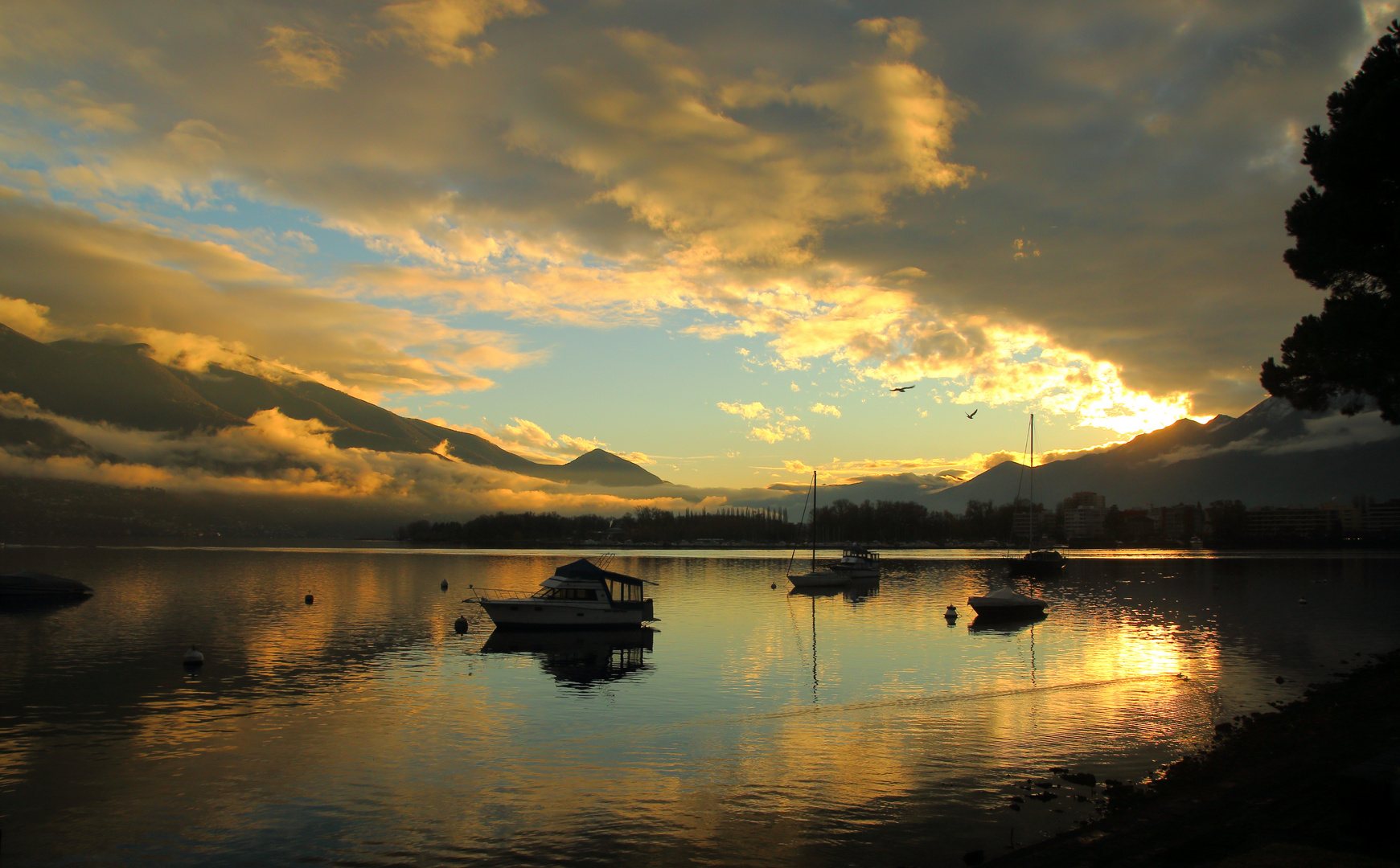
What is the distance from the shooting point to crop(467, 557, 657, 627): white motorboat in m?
53.2

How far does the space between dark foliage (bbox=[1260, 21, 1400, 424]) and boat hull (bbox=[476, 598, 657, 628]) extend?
132 ft

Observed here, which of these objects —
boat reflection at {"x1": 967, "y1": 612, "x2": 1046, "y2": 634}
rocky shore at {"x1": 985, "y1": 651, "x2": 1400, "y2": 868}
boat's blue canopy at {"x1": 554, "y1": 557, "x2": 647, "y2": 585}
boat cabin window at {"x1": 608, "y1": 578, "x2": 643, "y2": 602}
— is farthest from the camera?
boat reflection at {"x1": 967, "y1": 612, "x2": 1046, "y2": 634}

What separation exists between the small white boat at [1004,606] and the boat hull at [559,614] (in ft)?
90.4

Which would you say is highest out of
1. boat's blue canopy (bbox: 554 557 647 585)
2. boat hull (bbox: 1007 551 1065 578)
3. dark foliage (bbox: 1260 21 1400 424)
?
dark foliage (bbox: 1260 21 1400 424)

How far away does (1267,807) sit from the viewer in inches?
615

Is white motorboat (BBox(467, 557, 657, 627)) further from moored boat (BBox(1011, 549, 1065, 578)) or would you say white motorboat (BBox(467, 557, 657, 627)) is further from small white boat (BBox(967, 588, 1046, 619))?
moored boat (BBox(1011, 549, 1065, 578))

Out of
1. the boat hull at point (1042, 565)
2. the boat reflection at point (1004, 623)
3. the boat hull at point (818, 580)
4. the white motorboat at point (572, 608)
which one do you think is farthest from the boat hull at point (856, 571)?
the white motorboat at point (572, 608)

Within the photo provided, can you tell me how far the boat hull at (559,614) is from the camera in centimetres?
5309

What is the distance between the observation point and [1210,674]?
37.0 metres

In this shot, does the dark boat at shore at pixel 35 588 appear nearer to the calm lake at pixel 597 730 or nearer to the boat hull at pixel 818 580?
the calm lake at pixel 597 730

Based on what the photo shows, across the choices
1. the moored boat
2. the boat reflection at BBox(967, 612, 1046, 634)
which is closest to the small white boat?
the boat reflection at BBox(967, 612, 1046, 634)

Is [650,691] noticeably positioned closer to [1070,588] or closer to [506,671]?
[506,671]

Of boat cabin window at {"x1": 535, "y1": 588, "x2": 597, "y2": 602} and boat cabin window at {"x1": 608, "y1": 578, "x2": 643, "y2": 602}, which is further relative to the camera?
boat cabin window at {"x1": 608, "y1": 578, "x2": 643, "y2": 602}

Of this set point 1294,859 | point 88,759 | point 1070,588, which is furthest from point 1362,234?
point 1070,588
